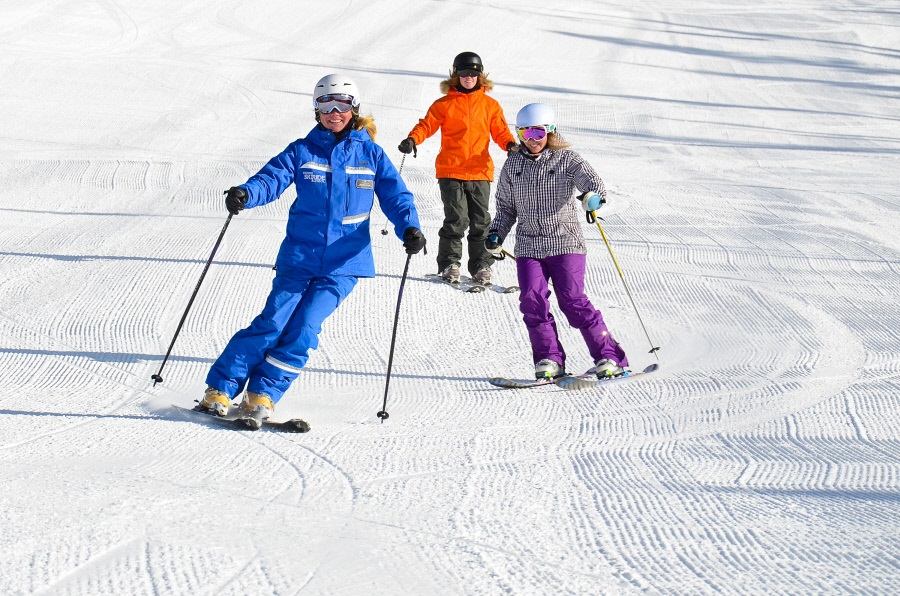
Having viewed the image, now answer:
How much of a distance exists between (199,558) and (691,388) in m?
3.15

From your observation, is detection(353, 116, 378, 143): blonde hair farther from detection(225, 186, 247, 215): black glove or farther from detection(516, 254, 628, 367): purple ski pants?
detection(516, 254, 628, 367): purple ski pants

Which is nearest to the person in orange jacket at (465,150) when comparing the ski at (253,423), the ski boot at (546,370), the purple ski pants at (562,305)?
the purple ski pants at (562,305)

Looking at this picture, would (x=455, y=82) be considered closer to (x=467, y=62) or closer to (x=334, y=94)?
(x=467, y=62)

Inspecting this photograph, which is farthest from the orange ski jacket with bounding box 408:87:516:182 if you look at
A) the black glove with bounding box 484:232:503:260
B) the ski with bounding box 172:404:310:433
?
the ski with bounding box 172:404:310:433

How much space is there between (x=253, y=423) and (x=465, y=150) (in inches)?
133

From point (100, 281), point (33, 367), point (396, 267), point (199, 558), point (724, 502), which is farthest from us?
point (396, 267)

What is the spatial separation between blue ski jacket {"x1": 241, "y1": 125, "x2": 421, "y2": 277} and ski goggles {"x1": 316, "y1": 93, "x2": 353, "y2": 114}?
0.13 metres

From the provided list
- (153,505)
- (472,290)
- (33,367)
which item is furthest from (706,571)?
(472,290)

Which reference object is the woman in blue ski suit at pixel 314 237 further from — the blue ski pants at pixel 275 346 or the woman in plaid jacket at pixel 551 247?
the woman in plaid jacket at pixel 551 247

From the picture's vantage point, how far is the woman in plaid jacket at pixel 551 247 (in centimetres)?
566

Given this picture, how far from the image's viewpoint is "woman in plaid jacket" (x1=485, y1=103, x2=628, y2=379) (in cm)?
566

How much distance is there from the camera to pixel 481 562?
312cm

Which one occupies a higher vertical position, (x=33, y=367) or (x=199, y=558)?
(x=199, y=558)

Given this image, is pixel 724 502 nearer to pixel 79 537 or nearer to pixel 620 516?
pixel 620 516
